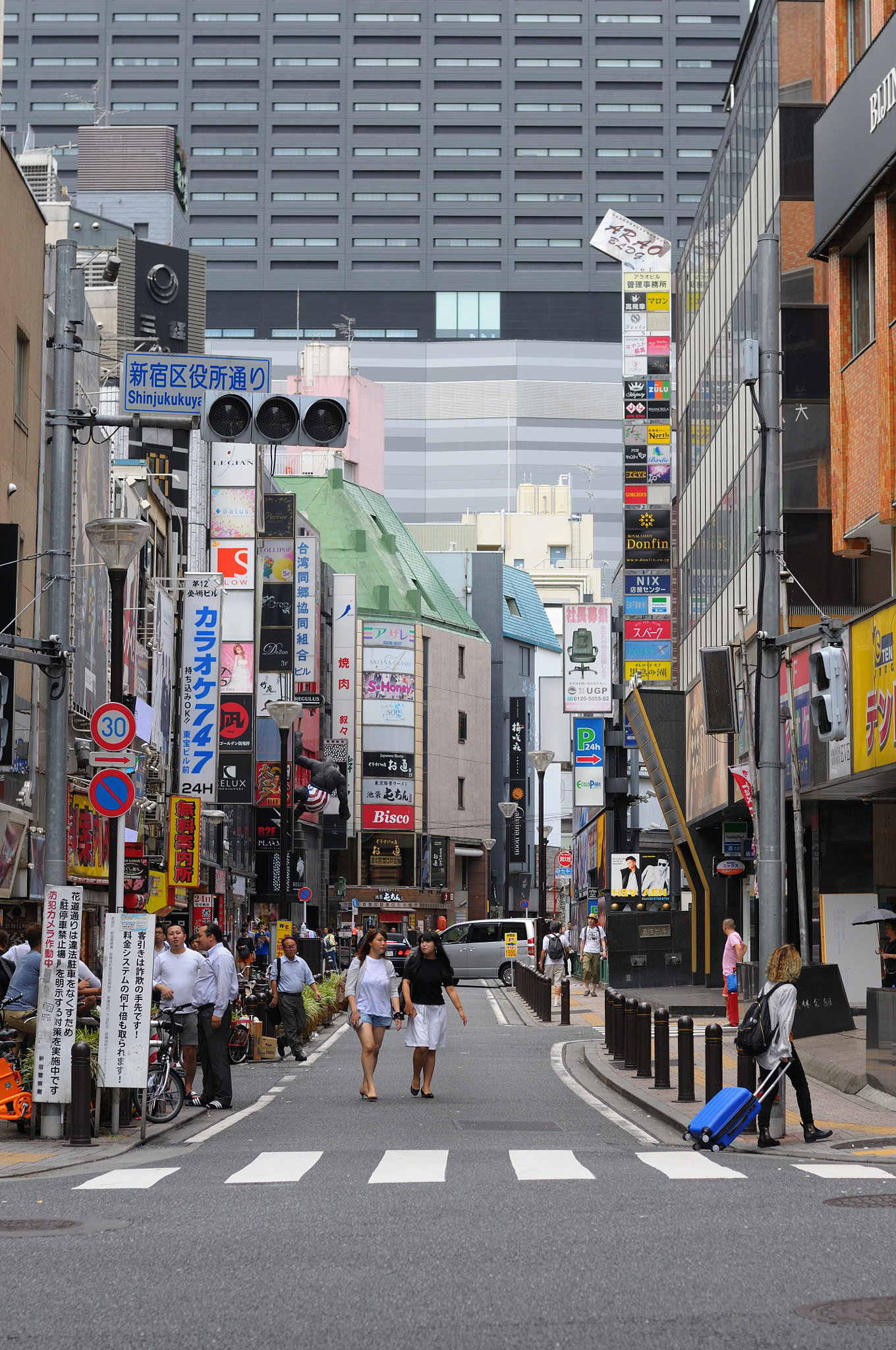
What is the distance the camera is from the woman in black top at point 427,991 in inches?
735

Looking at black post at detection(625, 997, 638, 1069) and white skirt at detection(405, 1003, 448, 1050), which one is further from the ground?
white skirt at detection(405, 1003, 448, 1050)

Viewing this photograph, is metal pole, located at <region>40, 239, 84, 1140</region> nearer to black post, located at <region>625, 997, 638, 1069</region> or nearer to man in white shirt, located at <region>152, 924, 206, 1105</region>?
man in white shirt, located at <region>152, 924, 206, 1105</region>

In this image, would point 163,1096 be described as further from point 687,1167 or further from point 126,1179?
point 687,1167

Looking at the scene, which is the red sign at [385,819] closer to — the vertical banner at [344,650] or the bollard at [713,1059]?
the vertical banner at [344,650]

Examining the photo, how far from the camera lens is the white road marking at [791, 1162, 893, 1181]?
1230 cm

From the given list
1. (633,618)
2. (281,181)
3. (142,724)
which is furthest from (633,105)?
(142,724)

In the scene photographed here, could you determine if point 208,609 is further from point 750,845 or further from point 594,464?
point 594,464

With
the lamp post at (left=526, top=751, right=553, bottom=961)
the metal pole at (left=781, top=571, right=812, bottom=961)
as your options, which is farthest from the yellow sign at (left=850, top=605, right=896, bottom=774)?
the lamp post at (left=526, top=751, right=553, bottom=961)

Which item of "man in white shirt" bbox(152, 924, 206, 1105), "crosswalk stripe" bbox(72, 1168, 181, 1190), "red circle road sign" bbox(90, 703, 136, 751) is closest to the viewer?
"crosswalk stripe" bbox(72, 1168, 181, 1190)

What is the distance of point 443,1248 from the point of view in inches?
352

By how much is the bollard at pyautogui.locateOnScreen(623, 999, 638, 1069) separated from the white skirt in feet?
10.6

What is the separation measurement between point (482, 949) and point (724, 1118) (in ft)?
133

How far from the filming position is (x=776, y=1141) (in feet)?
47.8

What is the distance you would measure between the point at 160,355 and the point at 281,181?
132 meters
